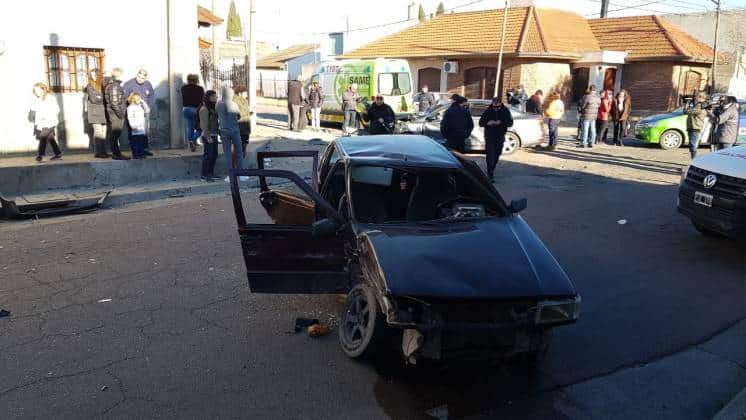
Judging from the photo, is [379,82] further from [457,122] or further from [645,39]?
[645,39]

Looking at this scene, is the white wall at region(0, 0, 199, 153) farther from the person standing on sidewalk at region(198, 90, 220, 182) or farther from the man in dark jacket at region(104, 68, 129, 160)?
the person standing on sidewalk at region(198, 90, 220, 182)

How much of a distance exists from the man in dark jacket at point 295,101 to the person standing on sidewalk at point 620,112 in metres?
9.93

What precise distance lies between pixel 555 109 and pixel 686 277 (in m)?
10.7

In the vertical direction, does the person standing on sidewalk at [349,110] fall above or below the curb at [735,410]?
above

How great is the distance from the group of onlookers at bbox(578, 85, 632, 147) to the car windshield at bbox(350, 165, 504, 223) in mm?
12978

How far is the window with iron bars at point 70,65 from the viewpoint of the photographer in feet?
37.6

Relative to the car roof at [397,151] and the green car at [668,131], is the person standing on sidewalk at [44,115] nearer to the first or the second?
the car roof at [397,151]

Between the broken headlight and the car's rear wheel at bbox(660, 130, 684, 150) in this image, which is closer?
the broken headlight

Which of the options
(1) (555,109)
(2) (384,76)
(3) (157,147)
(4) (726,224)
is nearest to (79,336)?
(4) (726,224)

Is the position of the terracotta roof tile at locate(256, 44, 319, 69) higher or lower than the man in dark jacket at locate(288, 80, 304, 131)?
higher

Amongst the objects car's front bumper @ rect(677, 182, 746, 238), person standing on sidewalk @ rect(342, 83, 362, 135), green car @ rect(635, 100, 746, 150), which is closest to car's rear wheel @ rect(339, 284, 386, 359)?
car's front bumper @ rect(677, 182, 746, 238)

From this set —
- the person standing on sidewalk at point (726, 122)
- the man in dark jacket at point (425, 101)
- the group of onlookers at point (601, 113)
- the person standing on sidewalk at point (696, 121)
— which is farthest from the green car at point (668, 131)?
the man in dark jacket at point (425, 101)

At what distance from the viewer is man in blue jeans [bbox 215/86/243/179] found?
10766 mm

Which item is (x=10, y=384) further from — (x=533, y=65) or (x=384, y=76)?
(x=533, y=65)
